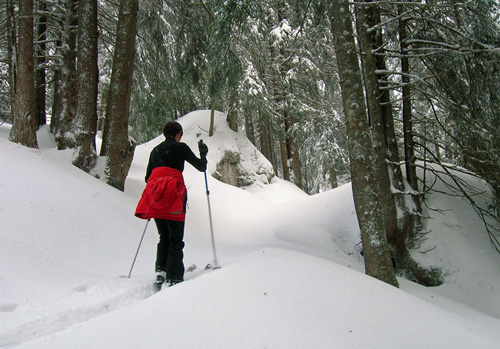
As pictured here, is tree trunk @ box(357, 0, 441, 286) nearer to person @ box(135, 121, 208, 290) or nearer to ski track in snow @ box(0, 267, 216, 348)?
person @ box(135, 121, 208, 290)

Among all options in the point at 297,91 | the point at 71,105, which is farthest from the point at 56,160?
the point at 297,91

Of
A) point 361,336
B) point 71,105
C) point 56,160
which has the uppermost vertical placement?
point 71,105

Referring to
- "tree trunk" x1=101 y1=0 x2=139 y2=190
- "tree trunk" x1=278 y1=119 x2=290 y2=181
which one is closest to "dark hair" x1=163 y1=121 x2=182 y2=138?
"tree trunk" x1=101 y1=0 x2=139 y2=190

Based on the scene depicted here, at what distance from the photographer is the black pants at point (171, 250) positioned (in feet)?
10.0

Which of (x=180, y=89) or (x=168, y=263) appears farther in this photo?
(x=180, y=89)

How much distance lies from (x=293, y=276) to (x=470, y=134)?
4.16 metres

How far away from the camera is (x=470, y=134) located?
16.2 ft

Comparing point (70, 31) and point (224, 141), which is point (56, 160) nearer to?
point (70, 31)

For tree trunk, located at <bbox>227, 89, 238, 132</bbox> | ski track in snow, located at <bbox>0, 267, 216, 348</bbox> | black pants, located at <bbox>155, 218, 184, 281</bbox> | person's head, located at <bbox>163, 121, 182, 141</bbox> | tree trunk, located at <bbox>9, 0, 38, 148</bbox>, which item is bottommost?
ski track in snow, located at <bbox>0, 267, 216, 348</bbox>

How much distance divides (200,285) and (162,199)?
1073 millimetres

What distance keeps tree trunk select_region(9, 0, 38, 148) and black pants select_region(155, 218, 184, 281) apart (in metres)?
3.22

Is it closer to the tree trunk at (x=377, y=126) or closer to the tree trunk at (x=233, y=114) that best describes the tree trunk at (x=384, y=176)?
the tree trunk at (x=377, y=126)

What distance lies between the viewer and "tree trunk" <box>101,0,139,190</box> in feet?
19.2

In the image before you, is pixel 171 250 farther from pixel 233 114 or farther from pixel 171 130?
pixel 233 114
